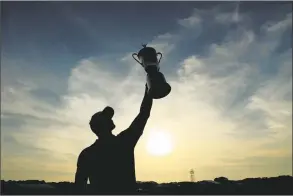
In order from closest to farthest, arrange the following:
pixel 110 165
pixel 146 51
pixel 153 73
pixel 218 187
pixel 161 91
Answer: pixel 110 165, pixel 161 91, pixel 153 73, pixel 146 51, pixel 218 187

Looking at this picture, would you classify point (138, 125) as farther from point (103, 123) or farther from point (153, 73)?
point (153, 73)

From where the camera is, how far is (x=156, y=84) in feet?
8.40

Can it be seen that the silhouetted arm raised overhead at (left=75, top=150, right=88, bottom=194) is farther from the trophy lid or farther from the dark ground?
the dark ground

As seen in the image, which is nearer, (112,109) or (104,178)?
(104,178)

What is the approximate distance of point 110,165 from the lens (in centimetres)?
213

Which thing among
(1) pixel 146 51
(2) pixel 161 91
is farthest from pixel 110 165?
(1) pixel 146 51

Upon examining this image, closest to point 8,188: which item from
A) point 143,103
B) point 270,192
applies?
point 143,103

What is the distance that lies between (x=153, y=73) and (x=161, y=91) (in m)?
0.23

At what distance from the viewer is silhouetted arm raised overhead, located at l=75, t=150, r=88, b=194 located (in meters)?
2.21

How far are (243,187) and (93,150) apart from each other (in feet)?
20.8

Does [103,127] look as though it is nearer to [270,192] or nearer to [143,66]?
[143,66]

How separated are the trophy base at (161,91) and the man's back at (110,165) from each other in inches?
19.5

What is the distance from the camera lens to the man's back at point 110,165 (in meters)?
2.11

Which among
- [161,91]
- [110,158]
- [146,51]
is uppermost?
[146,51]
